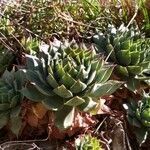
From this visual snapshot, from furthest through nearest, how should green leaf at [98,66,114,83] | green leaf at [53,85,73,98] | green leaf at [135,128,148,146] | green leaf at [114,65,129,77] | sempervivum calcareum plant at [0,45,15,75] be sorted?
sempervivum calcareum plant at [0,45,15,75], green leaf at [114,65,129,77], green leaf at [135,128,148,146], green leaf at [98,66,114,83], green leaf at [53,85,73,98]

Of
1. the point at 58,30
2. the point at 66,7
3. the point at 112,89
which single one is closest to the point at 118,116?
the point at 112,89

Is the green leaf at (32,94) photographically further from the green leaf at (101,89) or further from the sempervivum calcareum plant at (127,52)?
the sempervivum calcareum plant at (127,52)

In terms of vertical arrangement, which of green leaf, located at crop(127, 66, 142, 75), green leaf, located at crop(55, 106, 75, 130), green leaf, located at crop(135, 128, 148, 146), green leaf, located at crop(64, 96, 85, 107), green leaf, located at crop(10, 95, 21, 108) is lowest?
A: green leaf, located at crop(135, 128, 148, 146)

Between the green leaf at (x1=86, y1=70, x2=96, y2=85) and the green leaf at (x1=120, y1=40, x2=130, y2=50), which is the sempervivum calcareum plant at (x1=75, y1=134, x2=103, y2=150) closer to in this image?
the green leaf at (x1=86, y1=70, x2=96, y2=85)

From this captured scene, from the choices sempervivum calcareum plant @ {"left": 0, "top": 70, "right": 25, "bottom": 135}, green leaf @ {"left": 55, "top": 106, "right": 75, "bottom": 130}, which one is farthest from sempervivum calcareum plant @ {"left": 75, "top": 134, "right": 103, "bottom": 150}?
sempervivum calcareum plant @ {"left": 0, "top": 70, "right": 25, "bottom": 135}

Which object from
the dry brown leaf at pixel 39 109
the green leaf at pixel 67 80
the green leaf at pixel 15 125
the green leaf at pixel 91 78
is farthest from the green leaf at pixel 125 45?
the green leaf at pixel 15 125
